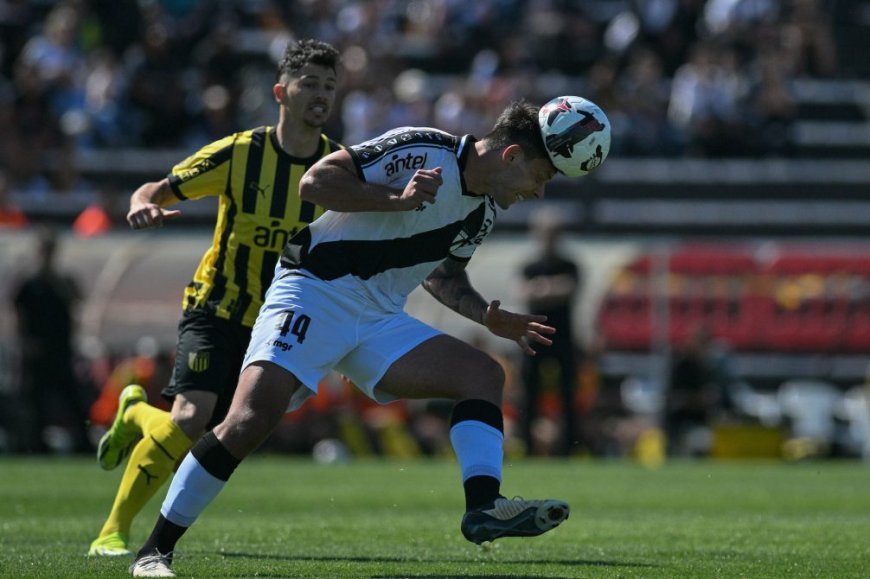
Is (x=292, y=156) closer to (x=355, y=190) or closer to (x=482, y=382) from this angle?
(x=355, y=190)

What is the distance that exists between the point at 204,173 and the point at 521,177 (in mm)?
2173

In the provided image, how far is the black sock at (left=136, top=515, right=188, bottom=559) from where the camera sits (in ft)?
23.5

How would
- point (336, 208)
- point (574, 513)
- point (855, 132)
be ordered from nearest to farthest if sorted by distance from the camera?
point (336, 208)
point (574, 513)
point (855, 132)

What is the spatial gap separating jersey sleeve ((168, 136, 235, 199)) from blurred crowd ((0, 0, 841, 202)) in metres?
14.5

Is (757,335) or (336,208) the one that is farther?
(757,335)

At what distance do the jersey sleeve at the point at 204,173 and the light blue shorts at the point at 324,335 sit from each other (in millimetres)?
1436

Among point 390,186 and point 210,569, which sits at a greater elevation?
point 390,186

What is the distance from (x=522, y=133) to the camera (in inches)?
284

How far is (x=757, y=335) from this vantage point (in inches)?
829

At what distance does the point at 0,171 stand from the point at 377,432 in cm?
699

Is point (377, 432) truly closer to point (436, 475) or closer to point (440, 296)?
point (436, 475)

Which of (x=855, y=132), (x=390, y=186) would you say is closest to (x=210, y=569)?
(x=390, y=186)

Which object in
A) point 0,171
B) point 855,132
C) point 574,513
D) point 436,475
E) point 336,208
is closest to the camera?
point 336,208

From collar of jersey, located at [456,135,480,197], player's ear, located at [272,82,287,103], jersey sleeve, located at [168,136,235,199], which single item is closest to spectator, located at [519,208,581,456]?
player's ear, located at [272,82,287,103]
